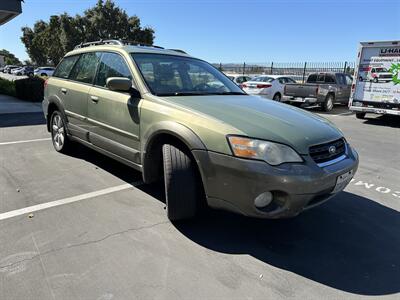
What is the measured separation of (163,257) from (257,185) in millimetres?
1010

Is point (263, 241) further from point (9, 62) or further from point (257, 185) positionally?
point (9, 62)

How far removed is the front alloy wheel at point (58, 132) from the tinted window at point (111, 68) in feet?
4.45

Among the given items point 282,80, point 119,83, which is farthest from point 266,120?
point 282,80

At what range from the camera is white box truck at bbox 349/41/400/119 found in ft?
36.9

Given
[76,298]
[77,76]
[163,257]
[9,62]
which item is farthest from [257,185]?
[9,62]

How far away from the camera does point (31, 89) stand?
14281mm

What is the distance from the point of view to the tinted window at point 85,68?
488cm

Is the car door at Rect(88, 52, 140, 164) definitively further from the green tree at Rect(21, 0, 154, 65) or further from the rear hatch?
the green tree at Rect(21, 0, 154, 65)

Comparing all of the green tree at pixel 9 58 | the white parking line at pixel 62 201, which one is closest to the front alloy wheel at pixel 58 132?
the white parking line at pixel 62 201

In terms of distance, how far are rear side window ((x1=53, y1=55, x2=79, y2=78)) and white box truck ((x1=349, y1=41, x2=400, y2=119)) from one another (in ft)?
32.5

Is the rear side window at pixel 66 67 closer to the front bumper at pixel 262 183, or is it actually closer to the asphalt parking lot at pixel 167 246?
the asphalt parking lot at pixel 167 246

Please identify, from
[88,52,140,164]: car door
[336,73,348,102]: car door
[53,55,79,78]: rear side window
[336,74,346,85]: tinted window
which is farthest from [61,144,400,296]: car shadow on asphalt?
[336,74,346,85]: tinted window

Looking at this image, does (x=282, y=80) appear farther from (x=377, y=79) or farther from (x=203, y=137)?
(x=203, y=137)

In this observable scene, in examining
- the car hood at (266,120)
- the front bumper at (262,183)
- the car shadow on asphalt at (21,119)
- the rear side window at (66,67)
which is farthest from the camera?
the car shadow on asphalt at (21,119)
